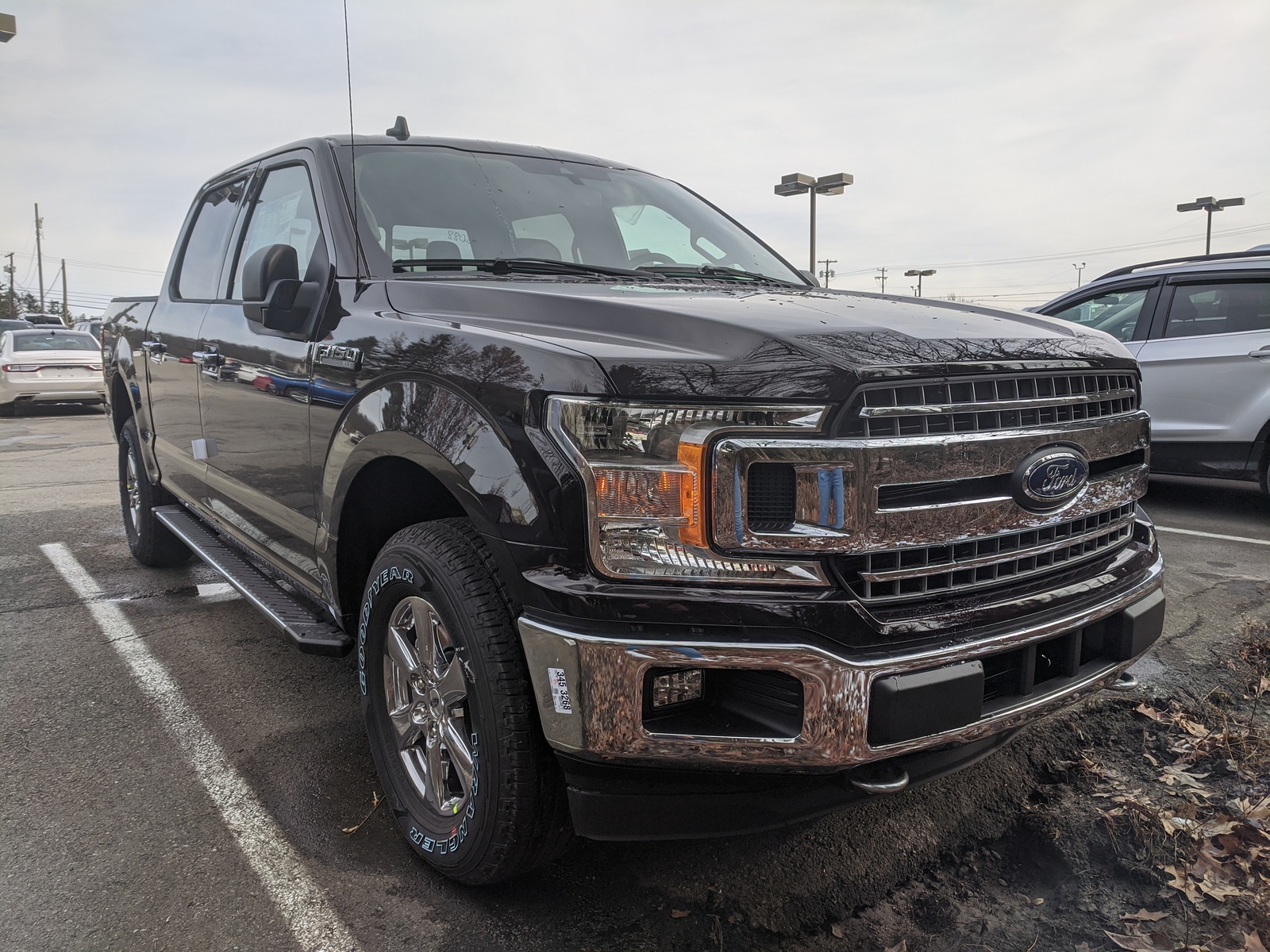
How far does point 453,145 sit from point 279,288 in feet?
3.08

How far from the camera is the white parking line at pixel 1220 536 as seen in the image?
5.34 meters

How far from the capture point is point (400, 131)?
3.26 meters

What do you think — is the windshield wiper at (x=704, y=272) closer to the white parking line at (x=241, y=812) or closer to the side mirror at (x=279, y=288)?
the side mirror at (x=279, y=288)

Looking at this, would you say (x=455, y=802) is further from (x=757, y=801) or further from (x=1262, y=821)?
(x=1262, y=821)

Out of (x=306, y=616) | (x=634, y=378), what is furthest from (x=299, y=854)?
(x=634, y=378)

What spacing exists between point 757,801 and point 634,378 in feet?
2.88

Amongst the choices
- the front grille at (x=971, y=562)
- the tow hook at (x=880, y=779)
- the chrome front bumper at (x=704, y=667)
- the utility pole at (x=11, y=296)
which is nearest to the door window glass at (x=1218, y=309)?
the front grille at (x=971, y=562)

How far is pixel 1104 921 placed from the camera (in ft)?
6.83

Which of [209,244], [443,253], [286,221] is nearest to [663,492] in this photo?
[443,253]

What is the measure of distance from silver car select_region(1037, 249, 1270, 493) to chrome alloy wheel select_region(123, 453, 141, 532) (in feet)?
20.3

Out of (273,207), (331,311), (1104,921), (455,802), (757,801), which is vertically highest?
(273,207)

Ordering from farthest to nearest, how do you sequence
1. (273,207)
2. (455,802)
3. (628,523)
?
1. (273,207)
2. (455,802)
3. (628,523)

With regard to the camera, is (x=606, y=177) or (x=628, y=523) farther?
(x=606, y=177)

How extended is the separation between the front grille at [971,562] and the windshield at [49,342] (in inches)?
659
